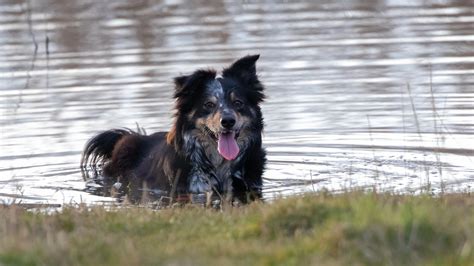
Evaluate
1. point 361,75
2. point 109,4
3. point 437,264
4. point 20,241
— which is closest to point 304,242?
point 437,264

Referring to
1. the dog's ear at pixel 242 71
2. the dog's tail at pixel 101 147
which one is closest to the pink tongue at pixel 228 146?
the dog's ear at pixel 242 71

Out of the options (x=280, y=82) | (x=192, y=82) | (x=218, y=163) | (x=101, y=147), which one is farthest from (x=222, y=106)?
(x=280, y=82)

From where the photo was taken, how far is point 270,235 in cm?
752

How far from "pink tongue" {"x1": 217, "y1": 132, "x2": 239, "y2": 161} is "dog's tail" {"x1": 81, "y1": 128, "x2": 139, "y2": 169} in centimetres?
191

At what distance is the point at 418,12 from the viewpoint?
21.8m

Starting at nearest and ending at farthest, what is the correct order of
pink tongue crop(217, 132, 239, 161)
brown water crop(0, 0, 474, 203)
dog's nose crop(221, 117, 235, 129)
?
dog's nose crop(221, 117, 235, 129)
pink tongue crop(217, 132, 239, 161)
brown water crop(0, 0, 474, 203)

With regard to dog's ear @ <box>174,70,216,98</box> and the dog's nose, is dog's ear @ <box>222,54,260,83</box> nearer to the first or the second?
dog's ear @ <box>174,70,216,98</box>

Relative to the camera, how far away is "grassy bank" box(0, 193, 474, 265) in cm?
660

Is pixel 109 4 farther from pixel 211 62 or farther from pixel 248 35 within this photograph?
pixel 211 62

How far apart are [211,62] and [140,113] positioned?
2.67 m

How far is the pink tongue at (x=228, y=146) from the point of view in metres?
12.4

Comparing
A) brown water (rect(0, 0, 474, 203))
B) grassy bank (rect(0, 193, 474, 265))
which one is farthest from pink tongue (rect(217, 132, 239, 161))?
grassy bank (rect(0, 193, 474, 265))

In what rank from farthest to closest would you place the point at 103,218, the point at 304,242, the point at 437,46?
the point at 437,46
the point at 103,218
the point at 304,242

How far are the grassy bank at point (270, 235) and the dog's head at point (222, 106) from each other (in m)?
3.63
